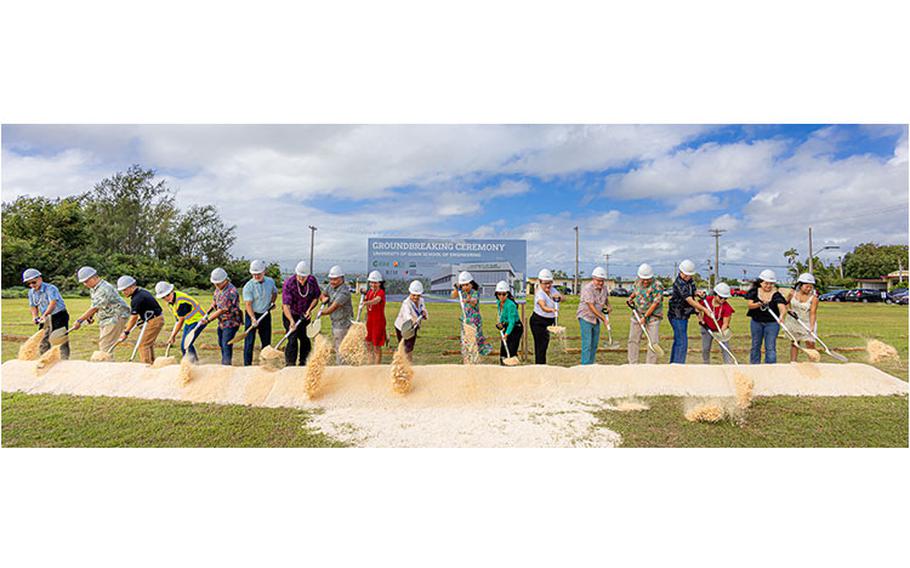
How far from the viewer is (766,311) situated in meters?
7.70

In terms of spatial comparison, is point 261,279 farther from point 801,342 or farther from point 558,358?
point 801,342

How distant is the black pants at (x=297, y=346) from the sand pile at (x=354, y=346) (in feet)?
1.81

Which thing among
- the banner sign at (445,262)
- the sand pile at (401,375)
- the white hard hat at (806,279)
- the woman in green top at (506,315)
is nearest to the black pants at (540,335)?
the woman in green top at (506,315)

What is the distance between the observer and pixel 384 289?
794cm

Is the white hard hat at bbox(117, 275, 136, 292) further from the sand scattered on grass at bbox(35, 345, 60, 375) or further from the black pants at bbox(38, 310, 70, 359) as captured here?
the sand scattered on grass at bbox(35, 345, 60, 375)

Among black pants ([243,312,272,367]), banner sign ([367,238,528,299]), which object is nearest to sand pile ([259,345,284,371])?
black pants ([243,312,272,367])

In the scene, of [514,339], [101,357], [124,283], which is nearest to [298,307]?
[124,283]

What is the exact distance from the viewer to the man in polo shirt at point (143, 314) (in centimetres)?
746

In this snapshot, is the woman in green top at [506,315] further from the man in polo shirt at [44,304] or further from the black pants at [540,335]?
the man in polo shirt at [44,304]

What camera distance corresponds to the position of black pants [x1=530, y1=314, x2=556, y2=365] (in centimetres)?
771

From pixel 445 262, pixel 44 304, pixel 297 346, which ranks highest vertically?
→ pixel 445 262

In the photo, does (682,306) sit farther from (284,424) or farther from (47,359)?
(47,359)

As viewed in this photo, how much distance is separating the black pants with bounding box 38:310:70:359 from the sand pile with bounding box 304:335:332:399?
393 centimetres

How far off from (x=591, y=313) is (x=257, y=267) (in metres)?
4.79
